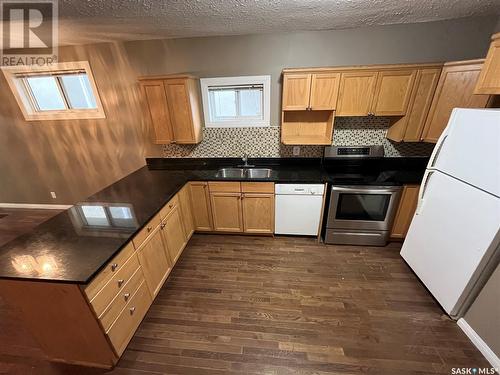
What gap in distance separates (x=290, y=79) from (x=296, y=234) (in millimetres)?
1875

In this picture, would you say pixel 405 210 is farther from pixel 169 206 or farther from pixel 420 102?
pixel 169 206

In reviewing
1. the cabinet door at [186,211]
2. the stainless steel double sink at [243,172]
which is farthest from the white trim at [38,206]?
the stainless steel double sink at [243,172]

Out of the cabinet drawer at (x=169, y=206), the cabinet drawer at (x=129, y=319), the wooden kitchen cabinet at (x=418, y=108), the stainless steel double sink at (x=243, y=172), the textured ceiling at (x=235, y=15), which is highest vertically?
the textured ceiling at (x=235, y=15)

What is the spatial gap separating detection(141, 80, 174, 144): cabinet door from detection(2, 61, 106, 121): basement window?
3.00 feet

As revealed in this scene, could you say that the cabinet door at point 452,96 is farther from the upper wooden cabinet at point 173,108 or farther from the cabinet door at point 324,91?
the upper wooden cabinet at point 173,108

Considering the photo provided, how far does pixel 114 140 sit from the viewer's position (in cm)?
308

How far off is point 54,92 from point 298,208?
12.6ft

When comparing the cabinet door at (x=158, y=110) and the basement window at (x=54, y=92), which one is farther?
the basement window at (x=54, y=92)

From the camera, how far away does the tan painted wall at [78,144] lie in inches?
107

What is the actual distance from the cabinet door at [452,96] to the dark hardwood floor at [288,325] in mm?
1536

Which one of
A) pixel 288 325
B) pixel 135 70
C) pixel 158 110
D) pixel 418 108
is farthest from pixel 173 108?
pixel 418 108

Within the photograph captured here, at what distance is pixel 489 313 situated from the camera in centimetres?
151

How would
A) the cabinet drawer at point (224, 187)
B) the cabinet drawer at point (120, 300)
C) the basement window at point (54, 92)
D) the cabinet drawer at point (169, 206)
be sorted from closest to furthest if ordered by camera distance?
the cabinet drawer at point (120, 300) < the cabinet drawer at point (169, 206) < the cabinet drawer at point (224, 187) < the basement window at point (54, 92)

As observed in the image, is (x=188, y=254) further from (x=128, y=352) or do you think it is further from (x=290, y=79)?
(x=290, y=79)
